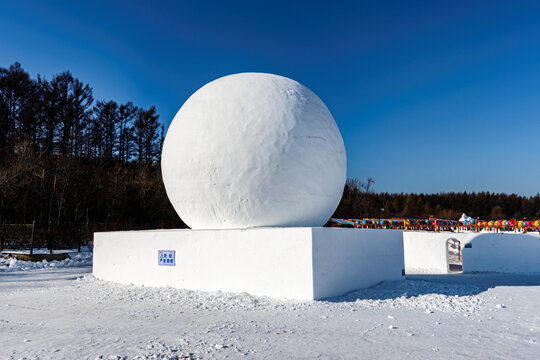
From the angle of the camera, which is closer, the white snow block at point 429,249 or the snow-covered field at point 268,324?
the snow-covered field at point 268,324

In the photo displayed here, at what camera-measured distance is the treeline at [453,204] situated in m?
50.4

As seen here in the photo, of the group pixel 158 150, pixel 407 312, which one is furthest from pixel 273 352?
pixel 158 150

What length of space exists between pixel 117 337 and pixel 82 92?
35.6 metres

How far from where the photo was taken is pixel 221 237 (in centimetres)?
826

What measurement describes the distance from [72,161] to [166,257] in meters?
21.0

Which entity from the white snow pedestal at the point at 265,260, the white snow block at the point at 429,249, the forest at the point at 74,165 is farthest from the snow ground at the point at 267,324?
the forest at the point at 74,165

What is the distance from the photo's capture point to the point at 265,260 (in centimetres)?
768

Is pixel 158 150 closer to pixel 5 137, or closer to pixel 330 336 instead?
pixel 5 137

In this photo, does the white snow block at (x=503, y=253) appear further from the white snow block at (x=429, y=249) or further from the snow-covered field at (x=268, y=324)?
the snow-covered field at (x=268, y=324)

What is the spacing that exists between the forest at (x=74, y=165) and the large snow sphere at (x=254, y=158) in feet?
45.6

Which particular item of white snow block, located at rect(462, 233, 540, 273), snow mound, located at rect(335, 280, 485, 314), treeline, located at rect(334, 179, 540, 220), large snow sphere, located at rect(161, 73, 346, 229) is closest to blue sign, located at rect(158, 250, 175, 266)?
large snow sphere, located at rect(161, 73, 346, 229)

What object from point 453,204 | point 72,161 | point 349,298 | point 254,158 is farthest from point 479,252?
point 453,204

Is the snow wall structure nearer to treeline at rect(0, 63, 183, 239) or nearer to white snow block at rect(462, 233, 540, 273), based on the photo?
white snow block at rect(462, 233, 540, 273)

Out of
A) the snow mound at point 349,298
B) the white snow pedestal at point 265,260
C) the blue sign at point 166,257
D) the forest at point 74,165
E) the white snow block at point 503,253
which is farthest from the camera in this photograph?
the forest at point 74,165
